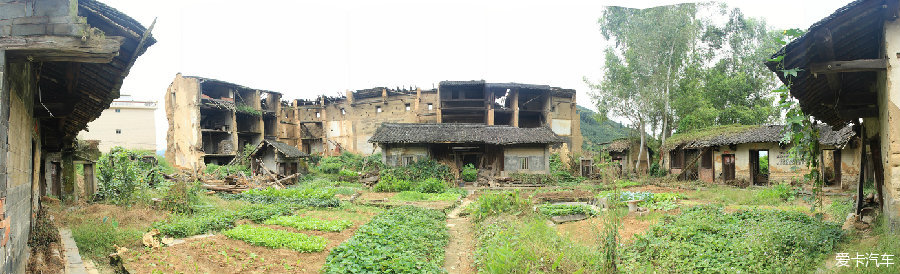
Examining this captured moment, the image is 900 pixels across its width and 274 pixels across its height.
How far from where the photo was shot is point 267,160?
2705cm

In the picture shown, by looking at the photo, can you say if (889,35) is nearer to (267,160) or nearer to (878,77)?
(878,77)

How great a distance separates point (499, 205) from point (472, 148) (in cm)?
1522

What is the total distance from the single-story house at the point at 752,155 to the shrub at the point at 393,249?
14.5 meters

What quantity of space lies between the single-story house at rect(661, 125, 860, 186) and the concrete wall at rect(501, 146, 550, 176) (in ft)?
25.6

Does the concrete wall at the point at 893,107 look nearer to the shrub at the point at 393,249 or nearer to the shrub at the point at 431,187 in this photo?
the shrub at the point at 393,249

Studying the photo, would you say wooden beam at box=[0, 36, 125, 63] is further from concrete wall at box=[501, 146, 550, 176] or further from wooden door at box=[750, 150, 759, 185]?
wooden door at box=[750, 150, 759, 185]

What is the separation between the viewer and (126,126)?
3528 centimetres

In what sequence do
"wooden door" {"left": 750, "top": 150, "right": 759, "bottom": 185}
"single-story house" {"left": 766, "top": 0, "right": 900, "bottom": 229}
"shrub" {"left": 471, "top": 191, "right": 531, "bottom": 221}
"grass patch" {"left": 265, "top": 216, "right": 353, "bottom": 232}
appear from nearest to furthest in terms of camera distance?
1. "single-story house" {"left": 766, "top": 0, "right": 900, "bottom": 229}
2. "grass patch" {"left": 265, "top": 216, "right": 353, "bottom": 232}
3. "shrub" {"left": 471, "top": 191, "right": 531, "bottom": 221}
4. "wooden door" {"left": 750, "top": 150, "right": 759, "bottom": 185}

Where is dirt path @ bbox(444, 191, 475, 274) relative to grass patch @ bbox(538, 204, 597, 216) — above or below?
below

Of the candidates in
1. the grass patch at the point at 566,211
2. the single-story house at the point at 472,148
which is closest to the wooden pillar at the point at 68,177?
the single-story house at the point at 472,148

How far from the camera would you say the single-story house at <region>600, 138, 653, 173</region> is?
29.6 metres

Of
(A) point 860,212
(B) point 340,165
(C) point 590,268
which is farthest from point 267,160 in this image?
(A) point 860,212

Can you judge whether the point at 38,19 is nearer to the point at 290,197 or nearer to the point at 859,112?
the point at 859,112

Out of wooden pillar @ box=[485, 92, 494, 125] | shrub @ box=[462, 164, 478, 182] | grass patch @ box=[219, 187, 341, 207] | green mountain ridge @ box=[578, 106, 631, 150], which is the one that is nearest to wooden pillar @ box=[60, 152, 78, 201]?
grass patch @ box=[219, 187, 341, 207]
